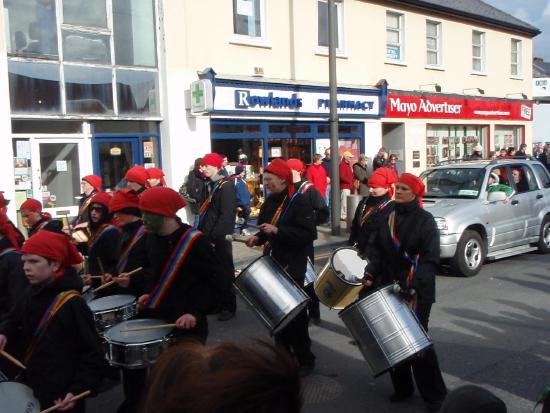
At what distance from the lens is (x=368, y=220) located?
648cm

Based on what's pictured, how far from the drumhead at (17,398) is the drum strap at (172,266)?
1.11 meters

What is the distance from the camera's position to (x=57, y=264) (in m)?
3.41

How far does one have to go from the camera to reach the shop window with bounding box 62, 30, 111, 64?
11.5m

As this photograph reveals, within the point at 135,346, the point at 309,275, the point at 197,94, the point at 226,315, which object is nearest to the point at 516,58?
the point at 197,94

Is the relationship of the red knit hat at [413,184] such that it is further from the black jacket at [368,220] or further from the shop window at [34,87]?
the shop window at [34,87]

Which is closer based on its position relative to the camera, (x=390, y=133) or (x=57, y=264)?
(x=57, y=264)

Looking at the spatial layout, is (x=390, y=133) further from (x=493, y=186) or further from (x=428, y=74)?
(x=493, y=186)

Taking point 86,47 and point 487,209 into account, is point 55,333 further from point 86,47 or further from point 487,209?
point 86,47

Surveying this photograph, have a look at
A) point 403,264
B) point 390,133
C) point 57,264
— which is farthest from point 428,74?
point 57,264

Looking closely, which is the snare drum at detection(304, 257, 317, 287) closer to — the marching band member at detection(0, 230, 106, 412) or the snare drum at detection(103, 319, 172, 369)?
the snare drum at detection(103, 319, 172, 369)

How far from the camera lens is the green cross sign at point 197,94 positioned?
12.5 m

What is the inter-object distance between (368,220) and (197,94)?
7.09m

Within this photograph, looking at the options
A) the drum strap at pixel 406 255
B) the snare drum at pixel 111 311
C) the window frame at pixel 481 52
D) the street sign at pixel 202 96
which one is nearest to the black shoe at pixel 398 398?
the drum strap at pixel 406 255

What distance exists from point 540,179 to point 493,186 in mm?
1670
